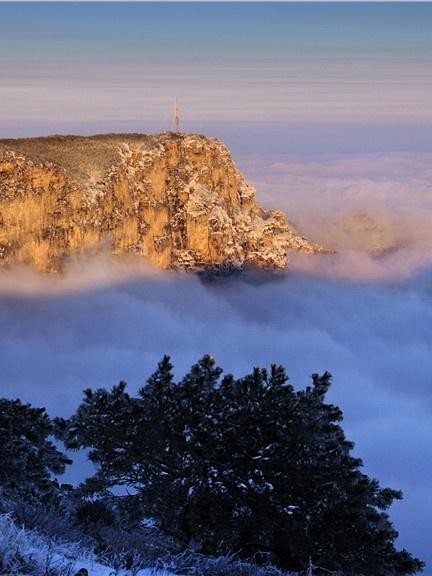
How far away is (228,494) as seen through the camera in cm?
1614

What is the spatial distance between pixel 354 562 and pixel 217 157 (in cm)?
16450

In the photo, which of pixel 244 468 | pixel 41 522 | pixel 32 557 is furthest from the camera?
pixel 244 468

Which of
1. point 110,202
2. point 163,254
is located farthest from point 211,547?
point 163,254

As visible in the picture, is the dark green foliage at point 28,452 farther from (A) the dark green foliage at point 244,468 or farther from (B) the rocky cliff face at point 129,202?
(B) the rocky cliff face at point 129,202

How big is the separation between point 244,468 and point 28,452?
4994 millimetres

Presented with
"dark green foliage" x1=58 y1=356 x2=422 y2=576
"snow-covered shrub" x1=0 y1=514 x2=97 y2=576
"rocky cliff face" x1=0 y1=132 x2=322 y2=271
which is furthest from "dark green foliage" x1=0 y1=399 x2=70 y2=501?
"rocky cliff face" x1=0 y1=132 x2=322 y2=271

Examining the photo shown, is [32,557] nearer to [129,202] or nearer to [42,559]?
[42,559]

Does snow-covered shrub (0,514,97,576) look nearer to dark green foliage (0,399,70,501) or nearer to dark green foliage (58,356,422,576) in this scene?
dark green foliage (58,356,422,576)

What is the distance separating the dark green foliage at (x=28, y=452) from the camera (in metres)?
18.4

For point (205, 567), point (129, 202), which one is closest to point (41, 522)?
point (205, 567)

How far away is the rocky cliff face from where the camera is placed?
14450 cm

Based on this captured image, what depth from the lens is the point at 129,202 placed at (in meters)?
163

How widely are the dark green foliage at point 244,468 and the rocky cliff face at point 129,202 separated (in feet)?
412

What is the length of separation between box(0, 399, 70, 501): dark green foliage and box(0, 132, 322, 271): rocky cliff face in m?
123
